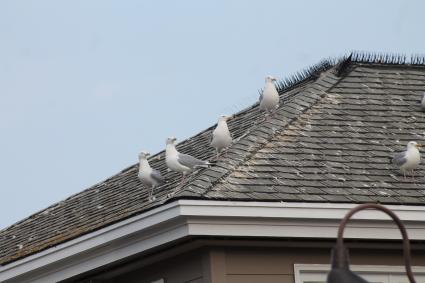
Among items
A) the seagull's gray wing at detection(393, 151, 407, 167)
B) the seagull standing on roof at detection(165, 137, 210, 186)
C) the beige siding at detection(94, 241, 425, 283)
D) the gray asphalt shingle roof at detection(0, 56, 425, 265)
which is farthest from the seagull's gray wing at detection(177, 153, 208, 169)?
the seagull's gray wing at detection(393, 151, 407, 167)

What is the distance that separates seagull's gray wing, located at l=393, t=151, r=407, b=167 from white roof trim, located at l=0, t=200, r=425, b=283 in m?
0.97

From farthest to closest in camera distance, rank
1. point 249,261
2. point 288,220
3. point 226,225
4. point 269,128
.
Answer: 1. point 269,128
2. point 249,261
3. point 288,220
4. point 226,225

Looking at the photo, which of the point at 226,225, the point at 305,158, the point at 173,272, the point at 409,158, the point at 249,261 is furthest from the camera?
the point at 305,158

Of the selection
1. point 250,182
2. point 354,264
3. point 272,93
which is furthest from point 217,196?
point 272,93

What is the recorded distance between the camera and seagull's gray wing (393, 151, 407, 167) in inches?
588

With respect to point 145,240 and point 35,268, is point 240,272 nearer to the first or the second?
point 145,240

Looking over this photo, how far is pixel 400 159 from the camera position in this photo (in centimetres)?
1498

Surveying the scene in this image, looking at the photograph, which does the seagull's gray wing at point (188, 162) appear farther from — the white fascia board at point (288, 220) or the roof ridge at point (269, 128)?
the white fascia board at point (288, 220)

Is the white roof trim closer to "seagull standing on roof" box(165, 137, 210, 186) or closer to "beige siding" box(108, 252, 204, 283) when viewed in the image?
"beige siding" box(108, 252, 204, 283)

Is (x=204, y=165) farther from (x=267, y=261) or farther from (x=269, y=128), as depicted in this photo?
(x=269, y=128)

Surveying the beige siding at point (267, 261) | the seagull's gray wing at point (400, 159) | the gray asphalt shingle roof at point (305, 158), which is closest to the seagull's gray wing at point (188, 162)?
the gray asphalt shingle roof at point (305, 158)

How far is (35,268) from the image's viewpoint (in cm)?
1538

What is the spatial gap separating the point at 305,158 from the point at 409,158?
3.92 ft

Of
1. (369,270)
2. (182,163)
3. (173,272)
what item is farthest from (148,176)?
(369,270)
